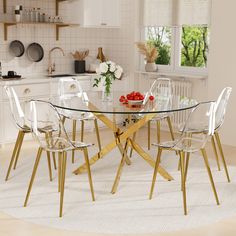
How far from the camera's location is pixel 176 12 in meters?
6.66

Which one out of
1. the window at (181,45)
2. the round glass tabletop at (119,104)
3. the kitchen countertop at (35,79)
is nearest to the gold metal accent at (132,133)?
the round glass tabletop at (119,104)

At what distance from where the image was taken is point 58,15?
683cm

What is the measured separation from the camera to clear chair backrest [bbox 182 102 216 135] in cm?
385

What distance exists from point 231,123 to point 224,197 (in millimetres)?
2099

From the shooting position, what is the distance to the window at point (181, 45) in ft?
21.8

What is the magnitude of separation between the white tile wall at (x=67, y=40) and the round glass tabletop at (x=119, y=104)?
187cm

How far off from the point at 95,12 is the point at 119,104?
2.86 meters

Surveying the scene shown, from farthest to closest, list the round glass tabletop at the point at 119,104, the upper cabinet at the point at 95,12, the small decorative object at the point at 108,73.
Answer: the upper cabinet at the point at 95,12 → the small decorative object at the point at 108,73 → the round glass tabletop at the point at 119,104

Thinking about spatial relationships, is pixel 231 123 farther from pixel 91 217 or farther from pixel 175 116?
pixel 91 217

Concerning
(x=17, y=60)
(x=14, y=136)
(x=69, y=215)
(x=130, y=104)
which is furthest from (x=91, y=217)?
(x=17, y=60)

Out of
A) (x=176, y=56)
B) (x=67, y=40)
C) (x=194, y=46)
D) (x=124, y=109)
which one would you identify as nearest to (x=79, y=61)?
(x=67, y=40)

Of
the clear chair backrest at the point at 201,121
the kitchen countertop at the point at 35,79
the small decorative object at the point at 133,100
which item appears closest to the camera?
the clear chair backrest at the point at 201,121

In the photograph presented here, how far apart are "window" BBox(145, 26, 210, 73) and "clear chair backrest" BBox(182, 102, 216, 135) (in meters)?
0.83

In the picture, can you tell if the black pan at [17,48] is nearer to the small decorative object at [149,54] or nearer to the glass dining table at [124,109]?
the small decorative object at [149,54]
